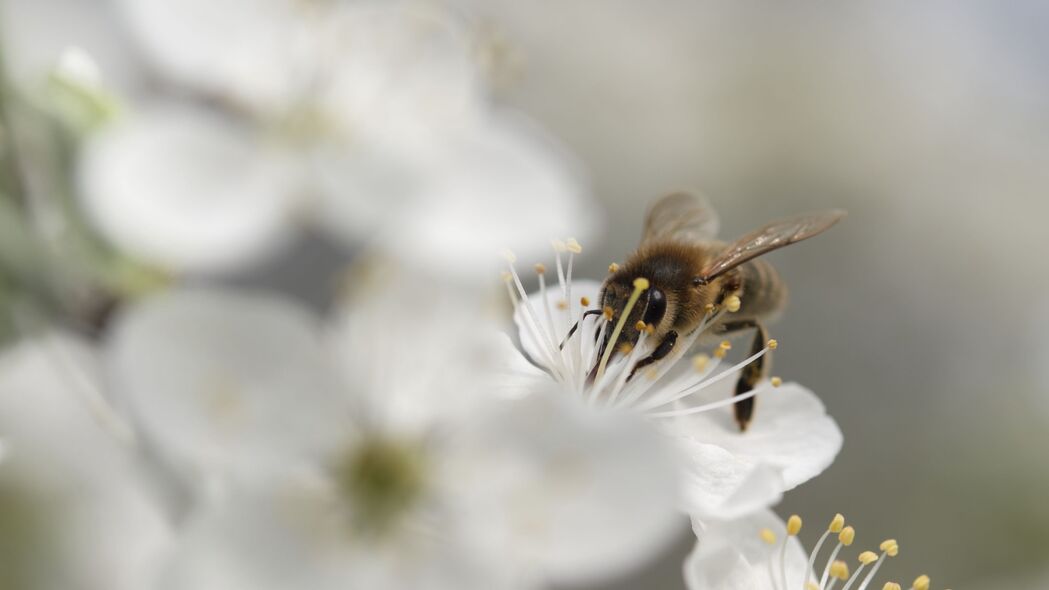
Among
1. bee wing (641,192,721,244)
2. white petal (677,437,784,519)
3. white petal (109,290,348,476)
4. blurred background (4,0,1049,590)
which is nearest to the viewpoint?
white petal (109,290,348,476)

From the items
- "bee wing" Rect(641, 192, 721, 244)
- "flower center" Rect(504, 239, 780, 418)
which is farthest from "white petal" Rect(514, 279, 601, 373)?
"bee wing" Rect(641, 192, 721, 244)

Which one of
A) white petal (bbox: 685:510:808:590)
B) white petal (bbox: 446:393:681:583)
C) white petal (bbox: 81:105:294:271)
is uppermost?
white petal (bbox: 81:105:294:271)

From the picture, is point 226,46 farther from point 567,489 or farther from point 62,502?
point 62,502

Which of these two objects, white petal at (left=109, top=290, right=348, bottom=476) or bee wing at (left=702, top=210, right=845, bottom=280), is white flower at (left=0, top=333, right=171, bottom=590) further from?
bee wing at (left=702, top=210, right=845, bottom=280)

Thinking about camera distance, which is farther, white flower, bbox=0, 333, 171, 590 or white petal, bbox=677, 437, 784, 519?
white flower, bbox=0, 333, 171, 590

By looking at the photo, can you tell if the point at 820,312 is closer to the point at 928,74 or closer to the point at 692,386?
the point at 928,74

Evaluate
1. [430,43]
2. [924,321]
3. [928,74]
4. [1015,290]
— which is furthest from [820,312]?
[430,43]

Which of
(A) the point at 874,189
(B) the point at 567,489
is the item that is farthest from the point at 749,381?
(A) the point at 874,189
